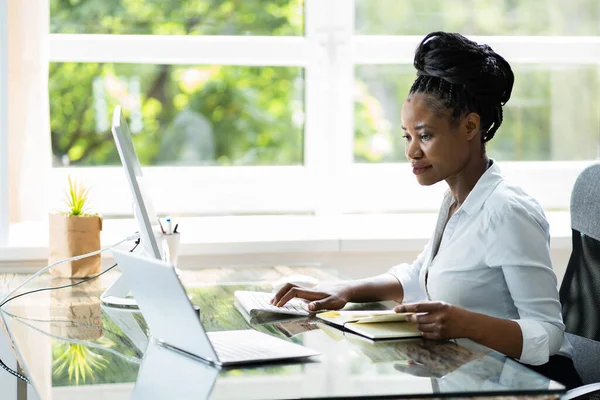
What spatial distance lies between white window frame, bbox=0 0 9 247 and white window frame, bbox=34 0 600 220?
1.02 feet

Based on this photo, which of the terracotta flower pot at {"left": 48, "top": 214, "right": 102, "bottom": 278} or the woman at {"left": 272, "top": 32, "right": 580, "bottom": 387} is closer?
the woman at {"left": 272, "top": 32, "right": 580, "bottom": 387}

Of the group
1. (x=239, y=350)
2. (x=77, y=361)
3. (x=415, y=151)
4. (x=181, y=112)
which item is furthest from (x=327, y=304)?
(x=181, y=112)

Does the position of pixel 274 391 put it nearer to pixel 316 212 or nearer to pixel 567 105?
pixel 316 212

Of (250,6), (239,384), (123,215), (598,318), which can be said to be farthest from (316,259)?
(239,384)

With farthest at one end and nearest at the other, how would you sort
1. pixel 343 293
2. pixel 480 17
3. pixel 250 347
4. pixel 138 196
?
pixel 480 17 < pixel 343 293 < pixel 138 196 < pixel 250 347

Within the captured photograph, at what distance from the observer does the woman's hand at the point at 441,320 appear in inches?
66.3

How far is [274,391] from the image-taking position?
136cm

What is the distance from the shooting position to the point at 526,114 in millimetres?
3580

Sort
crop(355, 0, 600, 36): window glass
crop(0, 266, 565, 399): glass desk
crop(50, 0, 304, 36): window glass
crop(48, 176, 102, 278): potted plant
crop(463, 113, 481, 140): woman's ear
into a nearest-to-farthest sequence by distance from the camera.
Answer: crop(0, 266, 565, 399): glass desk
crop(463, 113, 481, 140): woman's ear
crop(48, 176, 102, 278): potted plant
crop(50, 0, 304, 36): window glass
crop(355, 0, 600, 36): window glass

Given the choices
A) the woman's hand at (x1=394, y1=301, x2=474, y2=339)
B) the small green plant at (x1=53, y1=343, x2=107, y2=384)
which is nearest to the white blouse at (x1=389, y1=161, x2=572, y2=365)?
the woman's hand at (x1=394, y1=301, x2=474, y2=339)

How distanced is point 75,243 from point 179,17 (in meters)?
1.05

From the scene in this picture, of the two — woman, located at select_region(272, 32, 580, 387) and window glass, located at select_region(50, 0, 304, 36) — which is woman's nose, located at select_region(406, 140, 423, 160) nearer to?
woman, located at select_region(272, 32, 580, 387)

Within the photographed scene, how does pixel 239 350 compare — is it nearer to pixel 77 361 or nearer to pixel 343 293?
pixel 77 361

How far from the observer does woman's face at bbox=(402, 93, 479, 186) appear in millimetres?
1984
